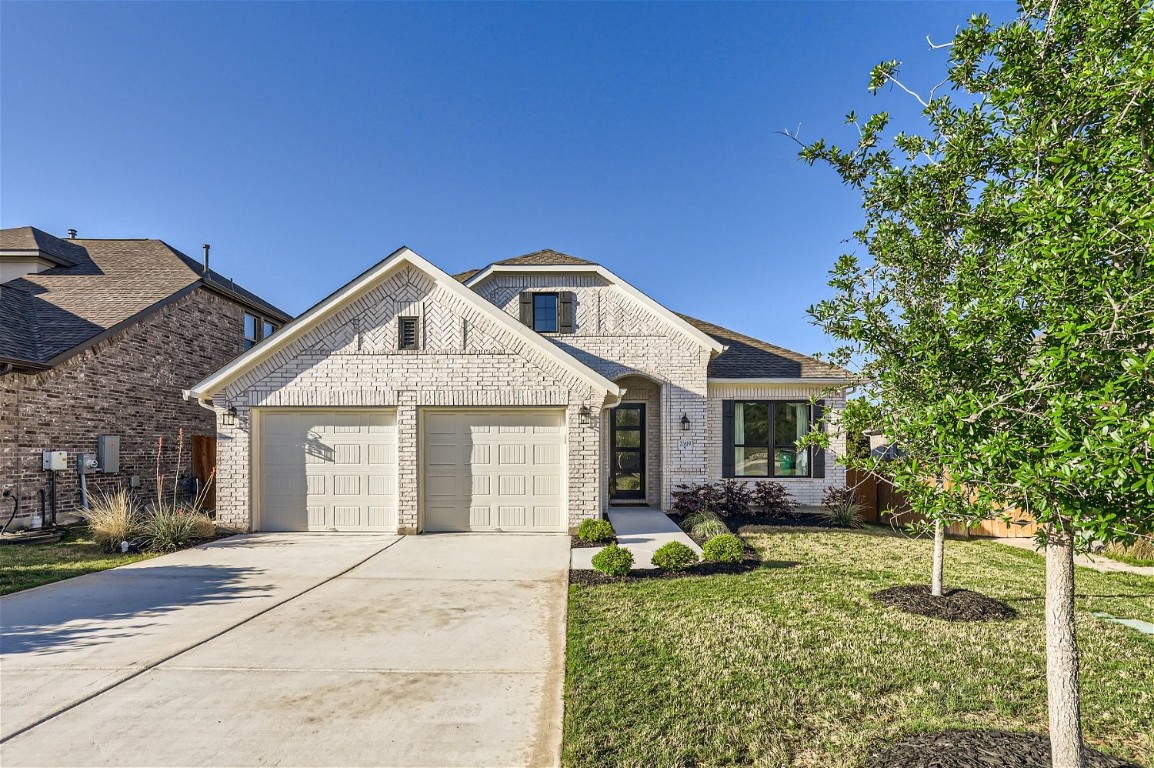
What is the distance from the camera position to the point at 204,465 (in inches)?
567

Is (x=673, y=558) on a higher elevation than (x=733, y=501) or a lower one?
higher

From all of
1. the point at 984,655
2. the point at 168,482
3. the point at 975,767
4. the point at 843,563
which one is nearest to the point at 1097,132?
the point at 975,767

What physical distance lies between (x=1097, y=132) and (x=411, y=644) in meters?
6.18

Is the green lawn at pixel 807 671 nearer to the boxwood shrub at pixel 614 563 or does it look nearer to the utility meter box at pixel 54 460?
the boxwood shrub at pixel 614 563

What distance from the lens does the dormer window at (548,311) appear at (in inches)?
560

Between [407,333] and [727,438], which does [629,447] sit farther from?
[407,333]

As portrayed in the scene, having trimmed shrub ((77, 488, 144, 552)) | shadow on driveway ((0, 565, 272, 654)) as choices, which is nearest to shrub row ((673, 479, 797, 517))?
shadow on driveway ((0, 565, 272, 654))

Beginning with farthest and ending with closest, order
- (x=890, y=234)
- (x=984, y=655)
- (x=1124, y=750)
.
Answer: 1. (x=984, y=655)
2. (x=890, y=234)
3. (x=1124, y=750)

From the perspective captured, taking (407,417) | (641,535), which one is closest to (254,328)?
(407,417)

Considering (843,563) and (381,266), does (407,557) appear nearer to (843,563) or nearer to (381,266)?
(381,266)

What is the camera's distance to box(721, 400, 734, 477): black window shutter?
46.1 feet

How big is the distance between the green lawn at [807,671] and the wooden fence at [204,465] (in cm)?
1128

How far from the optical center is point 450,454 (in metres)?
11.0

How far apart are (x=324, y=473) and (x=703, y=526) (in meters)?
7.19
